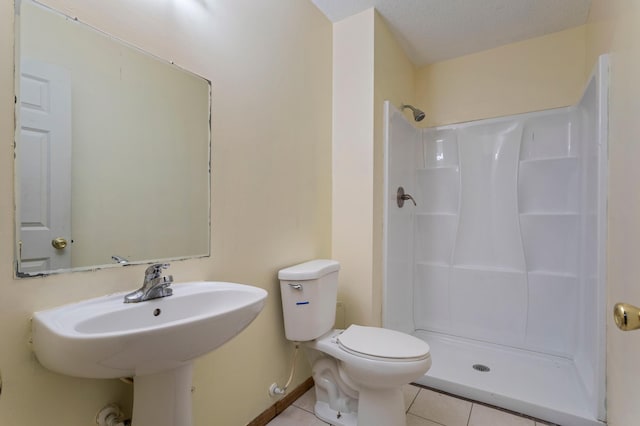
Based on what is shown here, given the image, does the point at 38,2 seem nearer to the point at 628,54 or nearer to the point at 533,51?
the point at 628,54

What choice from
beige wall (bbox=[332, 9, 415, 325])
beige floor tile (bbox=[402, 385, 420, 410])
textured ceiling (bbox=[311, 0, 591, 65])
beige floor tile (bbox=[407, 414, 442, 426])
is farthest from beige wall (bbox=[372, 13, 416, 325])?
beige floor tile (bbox=[407, 414, 442, 426])

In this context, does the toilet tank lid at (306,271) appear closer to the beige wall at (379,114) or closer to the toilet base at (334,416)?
the beige wall at (379,114)

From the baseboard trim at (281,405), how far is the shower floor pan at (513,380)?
0.69 meters

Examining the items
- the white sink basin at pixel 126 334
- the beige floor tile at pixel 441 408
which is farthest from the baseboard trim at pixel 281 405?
the white sink basin at pixel 126 334

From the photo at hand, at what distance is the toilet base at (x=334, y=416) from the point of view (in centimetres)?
148

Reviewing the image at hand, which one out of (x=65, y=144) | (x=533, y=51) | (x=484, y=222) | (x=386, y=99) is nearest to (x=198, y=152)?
(x=65, y=144)

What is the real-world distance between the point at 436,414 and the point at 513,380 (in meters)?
0.59

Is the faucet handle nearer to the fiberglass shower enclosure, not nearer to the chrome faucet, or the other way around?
the chrome faucet

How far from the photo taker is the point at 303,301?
149cm

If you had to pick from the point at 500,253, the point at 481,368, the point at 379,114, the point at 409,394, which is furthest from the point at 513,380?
the point at 379,114

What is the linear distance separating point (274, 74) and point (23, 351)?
1400mm

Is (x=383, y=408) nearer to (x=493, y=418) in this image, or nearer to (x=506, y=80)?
(x=493, y=418)

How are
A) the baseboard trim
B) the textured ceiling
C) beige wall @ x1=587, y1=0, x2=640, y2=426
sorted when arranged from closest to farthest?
1. beige wall @ x1=587, y1=0, x2=640, y2=426
2. the baseboard trim
3. the textured ceiling

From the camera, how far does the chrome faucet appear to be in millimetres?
899
